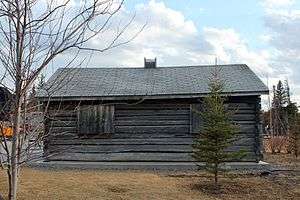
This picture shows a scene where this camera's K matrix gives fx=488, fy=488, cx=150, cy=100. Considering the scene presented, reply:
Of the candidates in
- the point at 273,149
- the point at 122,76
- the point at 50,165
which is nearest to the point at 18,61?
the point at 50,165

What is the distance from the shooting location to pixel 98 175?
15922mm

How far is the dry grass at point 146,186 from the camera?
12406 millimetres

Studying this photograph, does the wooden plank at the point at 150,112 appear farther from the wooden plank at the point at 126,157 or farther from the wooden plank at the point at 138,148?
the wooden plank at the point at 126,157

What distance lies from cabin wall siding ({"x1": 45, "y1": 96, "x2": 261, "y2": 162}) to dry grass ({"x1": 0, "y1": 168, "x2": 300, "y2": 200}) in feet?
8.99

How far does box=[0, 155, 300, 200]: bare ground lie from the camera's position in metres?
12.4

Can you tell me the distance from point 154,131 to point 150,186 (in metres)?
5.59

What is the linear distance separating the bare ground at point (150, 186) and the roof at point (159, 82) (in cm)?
326

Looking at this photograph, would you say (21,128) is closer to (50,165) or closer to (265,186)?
(265,186)

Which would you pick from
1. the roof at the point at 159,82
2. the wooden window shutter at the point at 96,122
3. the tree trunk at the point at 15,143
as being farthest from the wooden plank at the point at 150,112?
the tree trunk at the point at 15,143

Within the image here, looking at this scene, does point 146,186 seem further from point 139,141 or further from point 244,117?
point 244,117

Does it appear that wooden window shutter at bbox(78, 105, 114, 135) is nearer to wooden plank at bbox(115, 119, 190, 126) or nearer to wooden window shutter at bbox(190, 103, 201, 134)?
wooden plank at bbox(115, 119, 190, 126)

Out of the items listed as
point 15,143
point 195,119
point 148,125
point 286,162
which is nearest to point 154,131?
point 148,125

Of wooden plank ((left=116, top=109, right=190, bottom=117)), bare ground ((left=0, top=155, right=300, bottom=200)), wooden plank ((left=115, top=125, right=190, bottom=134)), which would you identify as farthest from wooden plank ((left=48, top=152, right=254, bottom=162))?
bare ground ((left=0, top=155, right=300, bottom=200))

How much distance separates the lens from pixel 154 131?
1919 centimetres
